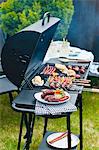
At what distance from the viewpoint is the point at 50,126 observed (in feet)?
9.87

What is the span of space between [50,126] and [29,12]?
1.18 m

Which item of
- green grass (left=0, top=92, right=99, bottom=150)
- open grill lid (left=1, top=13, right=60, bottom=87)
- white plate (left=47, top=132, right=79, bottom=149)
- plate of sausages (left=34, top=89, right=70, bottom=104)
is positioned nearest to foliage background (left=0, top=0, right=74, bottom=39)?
green grass (left=0, top=92, right=99, bottom=150)

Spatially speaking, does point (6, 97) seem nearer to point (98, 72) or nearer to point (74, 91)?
point (98, 72)

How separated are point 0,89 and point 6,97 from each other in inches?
29.7

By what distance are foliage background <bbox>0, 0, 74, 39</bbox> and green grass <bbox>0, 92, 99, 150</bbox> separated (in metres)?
0.78

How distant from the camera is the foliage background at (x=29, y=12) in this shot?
3.38m

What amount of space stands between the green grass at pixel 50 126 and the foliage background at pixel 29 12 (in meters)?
0.78

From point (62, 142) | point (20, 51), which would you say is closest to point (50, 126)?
point (62, 142)

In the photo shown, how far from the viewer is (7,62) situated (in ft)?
6.86

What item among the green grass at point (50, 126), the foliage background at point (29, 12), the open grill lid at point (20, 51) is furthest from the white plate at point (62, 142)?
the foliage background at point (29, 12)

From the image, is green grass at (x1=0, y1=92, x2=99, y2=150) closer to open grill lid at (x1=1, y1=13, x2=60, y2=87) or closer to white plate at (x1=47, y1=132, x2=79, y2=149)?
white plate at (x1=47, y1=132, x2=79, y2=149)

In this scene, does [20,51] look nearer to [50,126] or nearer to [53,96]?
[53,96]

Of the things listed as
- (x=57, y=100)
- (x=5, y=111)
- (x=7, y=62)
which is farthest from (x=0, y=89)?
(x=57, y=100)

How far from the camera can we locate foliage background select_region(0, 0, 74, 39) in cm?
338
